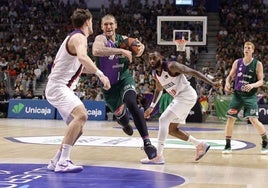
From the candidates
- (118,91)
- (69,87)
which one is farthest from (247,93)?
(69,87)

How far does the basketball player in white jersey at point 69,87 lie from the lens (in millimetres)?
6855

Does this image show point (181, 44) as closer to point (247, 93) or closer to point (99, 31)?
point (99, 31)

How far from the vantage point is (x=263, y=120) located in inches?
749

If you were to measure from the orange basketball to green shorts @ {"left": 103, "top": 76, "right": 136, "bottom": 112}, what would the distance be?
48 cm

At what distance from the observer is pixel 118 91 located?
8.33 meters

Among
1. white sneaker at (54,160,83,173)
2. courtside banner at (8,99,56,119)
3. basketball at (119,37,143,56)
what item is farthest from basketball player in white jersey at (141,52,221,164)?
courtside banner at (8,99,56,119)

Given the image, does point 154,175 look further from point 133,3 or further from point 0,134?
point 133,3

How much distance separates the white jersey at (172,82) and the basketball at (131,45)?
0.53 metres

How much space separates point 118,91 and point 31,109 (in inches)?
490

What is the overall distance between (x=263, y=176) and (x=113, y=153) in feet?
9.83

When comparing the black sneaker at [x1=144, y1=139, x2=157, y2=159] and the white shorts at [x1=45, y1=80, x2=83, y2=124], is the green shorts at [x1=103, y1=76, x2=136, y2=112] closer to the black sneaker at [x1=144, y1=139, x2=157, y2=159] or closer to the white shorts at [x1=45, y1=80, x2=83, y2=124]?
the black sneaker at [x1=144, y1=139, x2=157, y2=159]

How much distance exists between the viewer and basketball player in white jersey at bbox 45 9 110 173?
270 inches

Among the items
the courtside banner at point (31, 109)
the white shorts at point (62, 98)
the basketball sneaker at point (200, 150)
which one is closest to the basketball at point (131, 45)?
the white shorts at point (62, 98)

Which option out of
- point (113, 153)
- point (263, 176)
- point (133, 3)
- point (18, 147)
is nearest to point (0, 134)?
point (18, 147)
